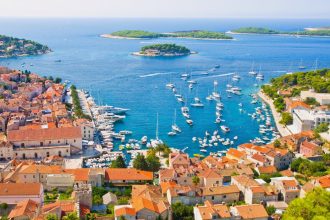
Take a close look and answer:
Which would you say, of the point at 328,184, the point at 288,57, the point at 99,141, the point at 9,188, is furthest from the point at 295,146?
the point at 288,57

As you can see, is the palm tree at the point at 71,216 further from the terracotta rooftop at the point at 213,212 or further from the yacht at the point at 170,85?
the yacht at the point at 170,85

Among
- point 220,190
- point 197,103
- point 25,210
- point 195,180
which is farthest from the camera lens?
point 197,103

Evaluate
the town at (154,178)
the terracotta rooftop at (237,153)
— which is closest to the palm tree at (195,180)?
the town at (154,178)

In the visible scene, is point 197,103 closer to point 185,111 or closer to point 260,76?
point 185,111

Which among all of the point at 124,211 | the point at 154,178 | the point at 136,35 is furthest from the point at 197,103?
the point at 136,35

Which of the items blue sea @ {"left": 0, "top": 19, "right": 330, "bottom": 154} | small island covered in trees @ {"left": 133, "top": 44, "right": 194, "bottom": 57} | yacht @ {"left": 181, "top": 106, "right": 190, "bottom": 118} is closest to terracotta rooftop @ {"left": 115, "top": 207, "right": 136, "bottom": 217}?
blue sea @ {"left": 0, "top": 19, "right": 330, "bottom": 154}

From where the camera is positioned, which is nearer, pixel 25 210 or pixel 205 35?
pixel 25 210

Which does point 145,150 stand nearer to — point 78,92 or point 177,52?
point 78,92
